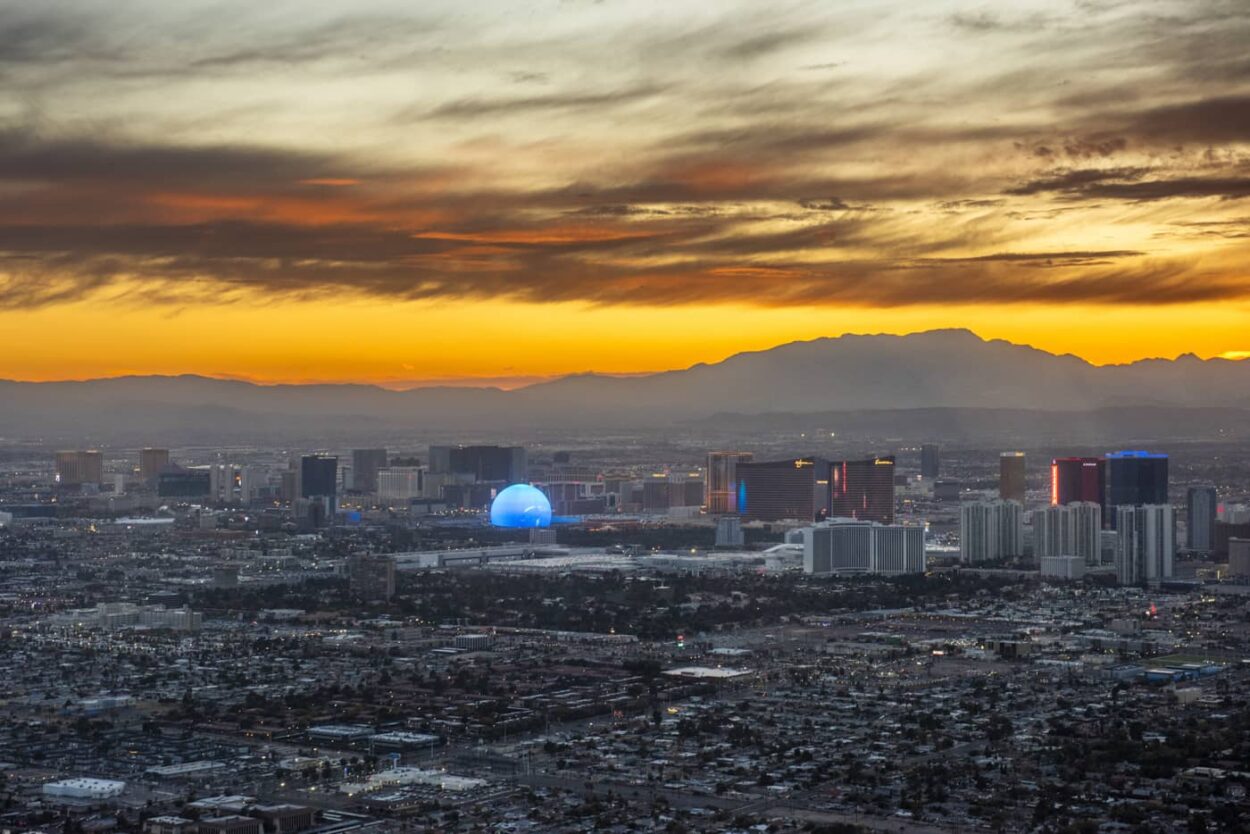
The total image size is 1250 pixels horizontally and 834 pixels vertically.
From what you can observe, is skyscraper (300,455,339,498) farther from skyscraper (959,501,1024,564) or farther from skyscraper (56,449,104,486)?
skyscraper (959,501,1024,564)

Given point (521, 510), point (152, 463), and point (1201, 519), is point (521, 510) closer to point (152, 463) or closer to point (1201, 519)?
point (1201, 519)

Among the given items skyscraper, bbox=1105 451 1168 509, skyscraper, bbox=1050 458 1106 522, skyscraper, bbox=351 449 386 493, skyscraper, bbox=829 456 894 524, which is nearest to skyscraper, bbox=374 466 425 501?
skyscraper, bbox=351 449 386 493

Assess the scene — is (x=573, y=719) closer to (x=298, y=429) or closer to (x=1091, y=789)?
(x=1091, y=789)

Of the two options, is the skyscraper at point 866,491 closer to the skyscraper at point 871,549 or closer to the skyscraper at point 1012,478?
the skyscraper at point 1012,478

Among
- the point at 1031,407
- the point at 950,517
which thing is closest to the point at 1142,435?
the point at 1031,407

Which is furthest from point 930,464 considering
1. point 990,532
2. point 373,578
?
point 373,578

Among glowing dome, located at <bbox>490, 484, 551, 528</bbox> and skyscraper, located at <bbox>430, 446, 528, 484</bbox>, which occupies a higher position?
skyscraper, located at <bbox>430, 446, 528, 484</bbox>

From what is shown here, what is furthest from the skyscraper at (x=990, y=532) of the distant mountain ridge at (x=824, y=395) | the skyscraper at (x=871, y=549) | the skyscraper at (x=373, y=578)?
the distant mountain ridge at (x=824, y=395)
